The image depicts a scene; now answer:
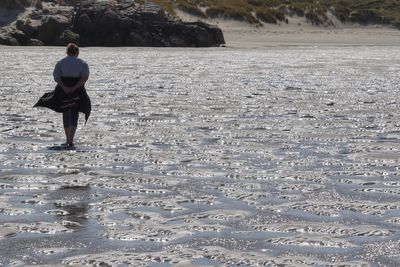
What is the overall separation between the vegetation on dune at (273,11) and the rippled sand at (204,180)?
139ft

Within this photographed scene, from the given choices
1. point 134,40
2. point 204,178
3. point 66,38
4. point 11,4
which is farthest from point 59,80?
point 11,4

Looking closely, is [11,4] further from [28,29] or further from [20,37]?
[20,37]

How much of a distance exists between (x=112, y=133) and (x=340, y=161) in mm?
3887

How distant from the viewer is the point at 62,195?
9.28 metres

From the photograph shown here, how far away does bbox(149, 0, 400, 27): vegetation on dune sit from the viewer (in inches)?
2486

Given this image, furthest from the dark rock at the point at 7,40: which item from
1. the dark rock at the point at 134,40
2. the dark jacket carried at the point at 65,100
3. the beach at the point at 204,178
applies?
the dark jacket carried at the point at 65,100

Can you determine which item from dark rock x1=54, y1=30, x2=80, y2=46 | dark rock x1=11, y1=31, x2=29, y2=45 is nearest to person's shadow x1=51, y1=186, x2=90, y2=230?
dark rock x1=54, y1=30, x2=80, y2=46

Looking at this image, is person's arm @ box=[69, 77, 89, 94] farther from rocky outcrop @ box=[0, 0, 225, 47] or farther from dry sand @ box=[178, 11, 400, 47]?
dry sand @ box=[178, 11, 400, 47]

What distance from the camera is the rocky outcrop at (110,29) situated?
4778 cm

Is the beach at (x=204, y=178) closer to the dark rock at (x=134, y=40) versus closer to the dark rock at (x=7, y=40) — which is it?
the dark rock at (x=7, y=40)

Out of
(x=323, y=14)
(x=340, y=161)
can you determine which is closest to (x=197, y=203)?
(x=340, y=161)

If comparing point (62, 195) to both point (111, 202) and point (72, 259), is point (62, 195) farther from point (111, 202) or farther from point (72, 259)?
point (72, 259)

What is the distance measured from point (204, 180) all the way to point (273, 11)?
56.7 meters

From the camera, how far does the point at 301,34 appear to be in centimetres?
6056
